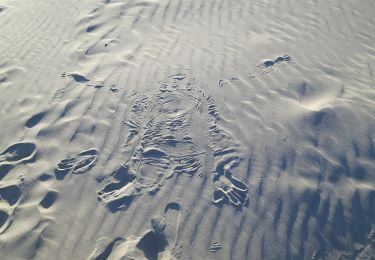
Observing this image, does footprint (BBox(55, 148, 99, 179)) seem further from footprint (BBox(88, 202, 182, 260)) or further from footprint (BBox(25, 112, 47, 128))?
footprint (BBox(88, 202, 182, 260))

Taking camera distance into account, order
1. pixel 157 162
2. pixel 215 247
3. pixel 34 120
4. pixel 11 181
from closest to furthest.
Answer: pixel 215 247, pixel 11 181, pixel 157 162, pixel 34 120

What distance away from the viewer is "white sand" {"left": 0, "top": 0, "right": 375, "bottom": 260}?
Answer: 3.46m

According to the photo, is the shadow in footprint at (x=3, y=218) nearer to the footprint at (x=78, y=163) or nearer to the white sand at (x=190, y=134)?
the white sand at (x=190, y=134)

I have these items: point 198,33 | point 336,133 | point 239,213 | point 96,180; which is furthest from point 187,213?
point 198,33

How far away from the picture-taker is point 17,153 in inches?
166

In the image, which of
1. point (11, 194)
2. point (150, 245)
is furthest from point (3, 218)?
point (150, 245)

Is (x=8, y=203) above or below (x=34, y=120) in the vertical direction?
below

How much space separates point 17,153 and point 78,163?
0.88 meters

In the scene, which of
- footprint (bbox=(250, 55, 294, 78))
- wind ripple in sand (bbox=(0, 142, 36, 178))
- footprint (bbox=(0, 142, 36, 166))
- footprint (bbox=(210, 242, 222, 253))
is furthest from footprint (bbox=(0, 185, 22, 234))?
footprint (bbox=(250, 55, 294, 78))

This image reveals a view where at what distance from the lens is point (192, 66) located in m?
5.28

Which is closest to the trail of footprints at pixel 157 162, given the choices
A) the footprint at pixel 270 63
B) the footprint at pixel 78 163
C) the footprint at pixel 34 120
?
the footprint at pixel 78 163

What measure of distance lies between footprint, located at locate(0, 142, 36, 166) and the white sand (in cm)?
A: 2

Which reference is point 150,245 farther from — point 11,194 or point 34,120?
point 34,120

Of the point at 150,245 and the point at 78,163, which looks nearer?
the point at 150,245
